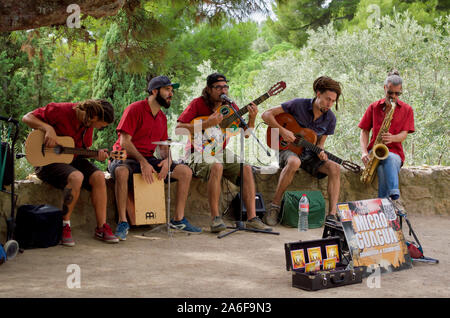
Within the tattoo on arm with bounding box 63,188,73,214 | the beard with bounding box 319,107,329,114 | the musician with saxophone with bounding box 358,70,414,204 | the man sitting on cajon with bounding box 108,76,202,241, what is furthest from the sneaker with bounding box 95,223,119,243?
the musician with saxophone with bounding box 358,70,414,204

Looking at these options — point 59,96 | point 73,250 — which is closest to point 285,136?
point 73,250

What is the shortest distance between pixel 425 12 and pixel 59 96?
10.7 metres

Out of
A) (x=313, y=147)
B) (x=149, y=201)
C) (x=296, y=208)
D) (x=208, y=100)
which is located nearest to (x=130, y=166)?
(x=149, y=201)

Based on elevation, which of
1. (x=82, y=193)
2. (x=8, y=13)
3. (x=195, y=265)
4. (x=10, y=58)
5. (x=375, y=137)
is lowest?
(x=195, y=265)

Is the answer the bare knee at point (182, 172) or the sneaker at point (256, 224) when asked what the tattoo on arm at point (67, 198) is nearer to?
the bare knee at point (182, 172)

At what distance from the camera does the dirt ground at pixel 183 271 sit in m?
2.85

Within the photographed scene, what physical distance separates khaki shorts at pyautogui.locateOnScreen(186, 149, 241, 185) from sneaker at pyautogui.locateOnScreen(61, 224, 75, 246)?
1.30m

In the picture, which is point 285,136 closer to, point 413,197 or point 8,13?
point 413,197

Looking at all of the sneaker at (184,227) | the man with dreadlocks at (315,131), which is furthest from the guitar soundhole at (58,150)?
the man with dreadlocks at (315,131)

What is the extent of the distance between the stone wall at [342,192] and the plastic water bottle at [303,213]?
584 mm

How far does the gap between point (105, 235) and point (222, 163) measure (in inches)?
50.5

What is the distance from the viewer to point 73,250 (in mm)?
3945

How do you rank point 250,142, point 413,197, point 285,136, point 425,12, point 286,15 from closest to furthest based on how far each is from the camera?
point 285,136
point 413,197
point 250,142
point 425,12
point 286,15

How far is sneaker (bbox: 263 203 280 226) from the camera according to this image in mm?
5074
